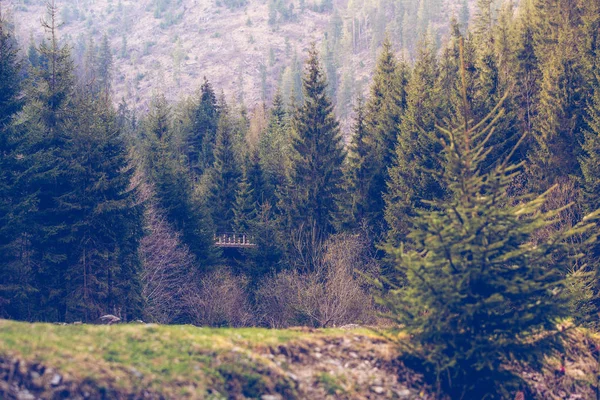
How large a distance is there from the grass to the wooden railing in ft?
105

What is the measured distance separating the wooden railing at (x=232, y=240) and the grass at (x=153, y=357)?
32012 mm

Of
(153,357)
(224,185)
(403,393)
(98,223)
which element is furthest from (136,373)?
(224,185)

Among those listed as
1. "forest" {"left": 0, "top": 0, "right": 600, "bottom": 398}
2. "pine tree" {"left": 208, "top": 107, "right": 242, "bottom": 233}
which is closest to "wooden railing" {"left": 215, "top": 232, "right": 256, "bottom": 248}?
"forest" {"left": 0, "top": 0, "right": 600, "bottom": 398}

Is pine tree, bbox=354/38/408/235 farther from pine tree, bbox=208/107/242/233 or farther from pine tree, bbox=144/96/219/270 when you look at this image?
pine tree, bbox=208/107/242/233

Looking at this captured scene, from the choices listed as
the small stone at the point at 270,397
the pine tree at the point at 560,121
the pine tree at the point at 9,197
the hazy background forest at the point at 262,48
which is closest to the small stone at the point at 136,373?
the small stone at the point at 270,397

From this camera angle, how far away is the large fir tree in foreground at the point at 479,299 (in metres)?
10.5

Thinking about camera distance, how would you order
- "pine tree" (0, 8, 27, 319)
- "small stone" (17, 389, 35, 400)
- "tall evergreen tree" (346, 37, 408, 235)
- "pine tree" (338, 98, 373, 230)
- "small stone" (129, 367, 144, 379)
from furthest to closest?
"tall evergreen tree" (346, 37, 408, 235), "pine tree" (338, 98, 373, 230), "pine tree" (0, 8, 27, 319), "small stone" (129, 367, 144, 379), "small stone" (17, 389, 35, 400)

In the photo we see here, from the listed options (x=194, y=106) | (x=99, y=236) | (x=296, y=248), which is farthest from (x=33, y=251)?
(x=194, y=106)

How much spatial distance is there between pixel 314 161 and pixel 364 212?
5.55 meters

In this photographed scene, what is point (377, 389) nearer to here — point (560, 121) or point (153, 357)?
point (153, 357)

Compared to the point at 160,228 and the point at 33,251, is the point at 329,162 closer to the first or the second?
the point at 160,228

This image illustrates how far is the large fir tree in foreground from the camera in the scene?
10.5 m

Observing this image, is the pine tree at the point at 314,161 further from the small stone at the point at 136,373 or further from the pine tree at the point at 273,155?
the small stone at the point at 136,373

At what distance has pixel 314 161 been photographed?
39406 mm
